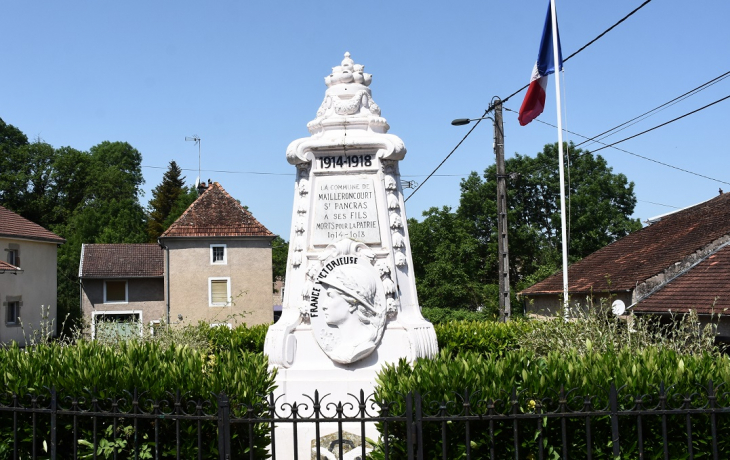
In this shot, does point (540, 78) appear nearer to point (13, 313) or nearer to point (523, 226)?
point (13, 313)

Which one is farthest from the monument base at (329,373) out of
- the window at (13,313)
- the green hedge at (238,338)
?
the window at (13,313)

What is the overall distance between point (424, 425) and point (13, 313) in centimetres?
2997

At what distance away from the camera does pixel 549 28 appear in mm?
13539

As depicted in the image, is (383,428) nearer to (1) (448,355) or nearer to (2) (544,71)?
(1) (448,355)

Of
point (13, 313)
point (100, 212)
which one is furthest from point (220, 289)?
point (100, 212)

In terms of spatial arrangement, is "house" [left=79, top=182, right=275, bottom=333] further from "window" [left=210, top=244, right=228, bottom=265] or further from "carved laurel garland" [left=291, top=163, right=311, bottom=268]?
"carved laurel garland" [left=291, top=163, right=311, bottom=268]

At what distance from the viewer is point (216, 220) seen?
33.3m

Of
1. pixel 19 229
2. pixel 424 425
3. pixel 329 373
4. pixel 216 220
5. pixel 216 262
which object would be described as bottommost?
pixel 424 425

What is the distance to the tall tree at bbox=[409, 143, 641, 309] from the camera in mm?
42094

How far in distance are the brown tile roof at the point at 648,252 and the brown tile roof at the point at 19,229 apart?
71.8 feet

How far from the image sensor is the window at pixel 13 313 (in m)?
30.7

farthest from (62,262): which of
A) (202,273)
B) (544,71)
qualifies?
(544,71)

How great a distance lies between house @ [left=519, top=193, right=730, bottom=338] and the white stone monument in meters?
4.51

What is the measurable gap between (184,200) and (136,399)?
2231 inches
